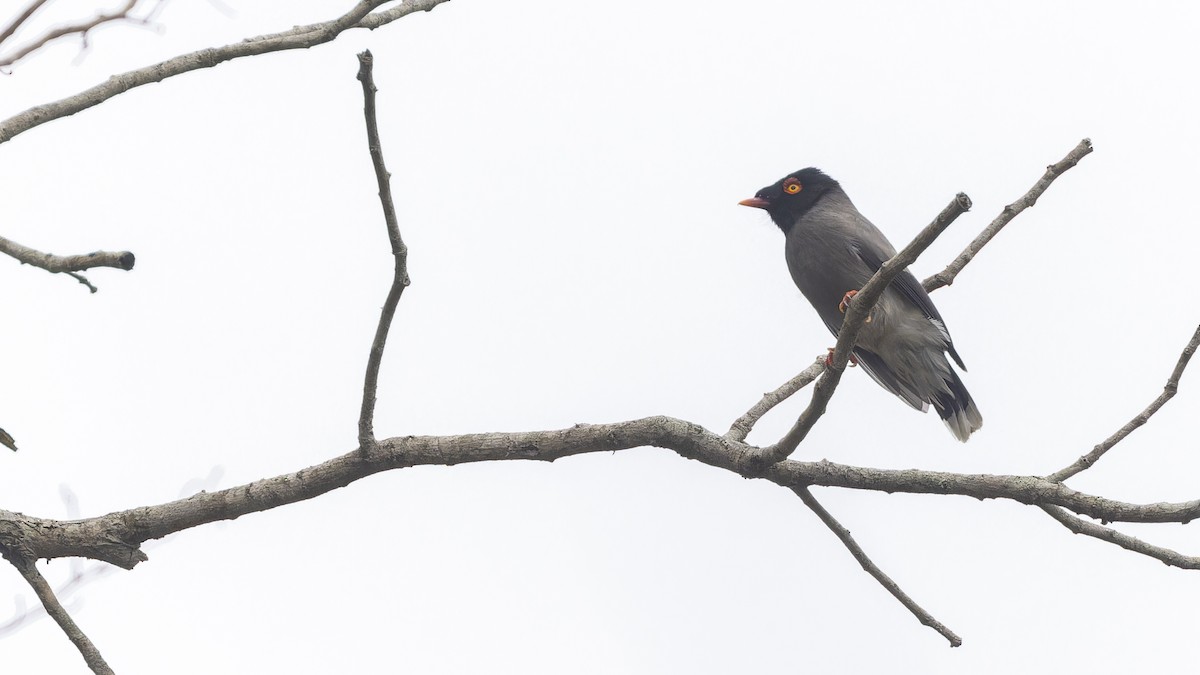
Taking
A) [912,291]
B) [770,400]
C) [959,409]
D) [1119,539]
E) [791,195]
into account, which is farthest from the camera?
[791,195]

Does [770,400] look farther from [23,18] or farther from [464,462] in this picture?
[23,18]

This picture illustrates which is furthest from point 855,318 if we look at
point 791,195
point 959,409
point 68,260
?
point 791,195

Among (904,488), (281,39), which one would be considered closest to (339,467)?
(281,39)

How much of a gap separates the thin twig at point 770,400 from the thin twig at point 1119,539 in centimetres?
107

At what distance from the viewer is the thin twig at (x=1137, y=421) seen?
3.56 meters

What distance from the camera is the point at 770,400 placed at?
15.0 feet

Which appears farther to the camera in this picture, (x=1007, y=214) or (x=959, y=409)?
(x=959, y=409)

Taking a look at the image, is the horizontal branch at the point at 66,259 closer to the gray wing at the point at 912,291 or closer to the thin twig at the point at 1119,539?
the thin twig at the point at 1119,539

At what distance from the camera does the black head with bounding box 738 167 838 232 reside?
318 inches

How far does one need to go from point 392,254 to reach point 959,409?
502 centimetres

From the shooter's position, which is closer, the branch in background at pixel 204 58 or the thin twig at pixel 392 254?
the thin twig at pixel 392 254

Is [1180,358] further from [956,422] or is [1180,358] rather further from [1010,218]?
[956,422]

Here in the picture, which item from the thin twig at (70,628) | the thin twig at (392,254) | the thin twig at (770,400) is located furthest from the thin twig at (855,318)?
the thin twig at (70,628)

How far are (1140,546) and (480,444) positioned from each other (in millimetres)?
2050
